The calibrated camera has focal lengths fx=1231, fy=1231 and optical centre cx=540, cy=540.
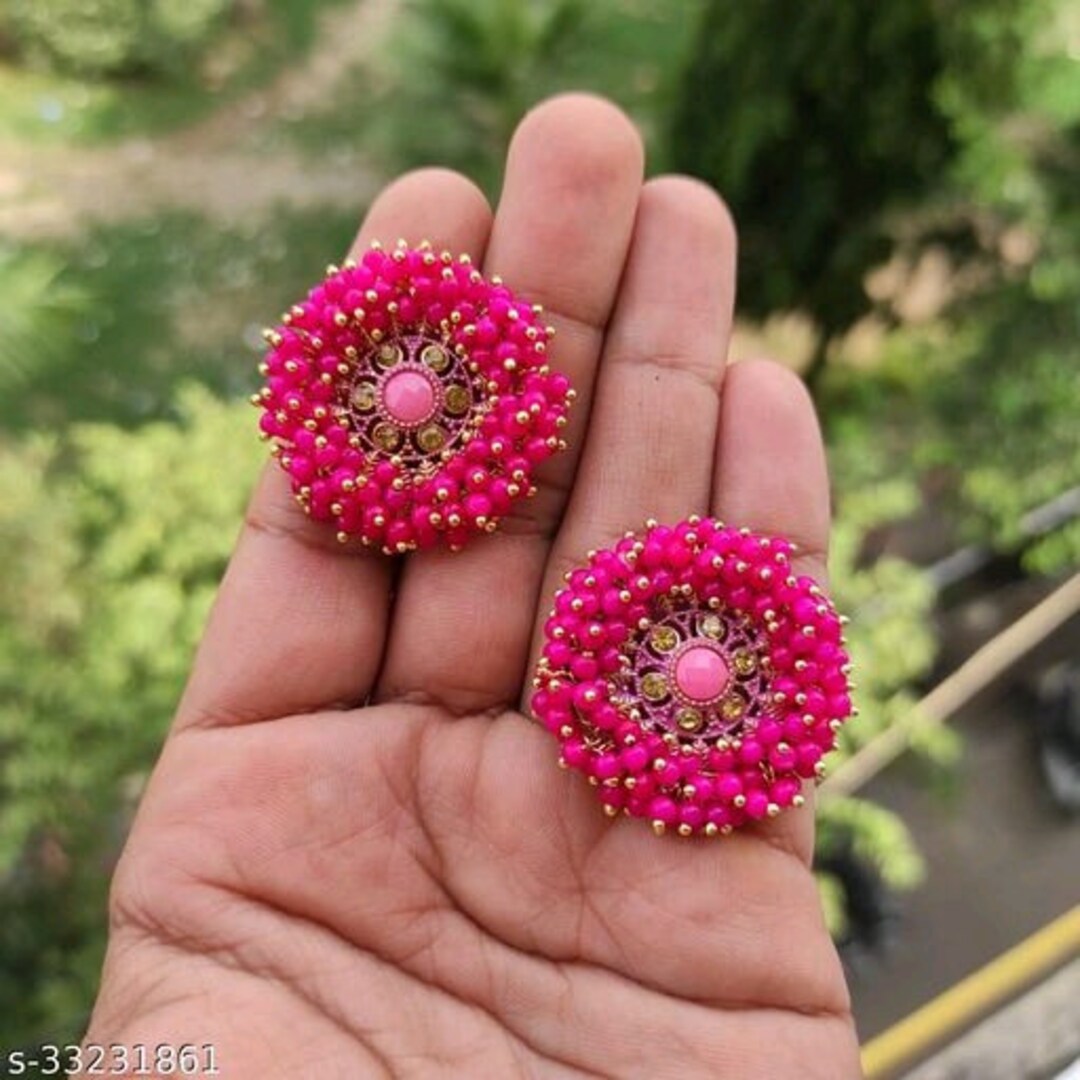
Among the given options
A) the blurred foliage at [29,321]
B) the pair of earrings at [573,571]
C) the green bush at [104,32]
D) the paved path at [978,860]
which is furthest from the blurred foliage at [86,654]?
the green bush at [104,32]

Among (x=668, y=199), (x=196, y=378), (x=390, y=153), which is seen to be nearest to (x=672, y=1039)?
(x=668, y=199)

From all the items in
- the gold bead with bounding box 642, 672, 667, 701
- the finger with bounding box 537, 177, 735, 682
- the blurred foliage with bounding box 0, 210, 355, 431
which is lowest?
the blurred foliage with bounding box 0, 210, 355, 431

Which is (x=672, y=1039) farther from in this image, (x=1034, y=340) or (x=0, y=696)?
(x=1034, y=340)

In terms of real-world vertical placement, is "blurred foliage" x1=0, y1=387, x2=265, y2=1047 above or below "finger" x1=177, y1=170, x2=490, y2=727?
below

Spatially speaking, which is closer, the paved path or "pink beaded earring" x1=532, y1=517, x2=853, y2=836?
"pink beaded earring" x1=532, y1=517, x2=853, y2=836

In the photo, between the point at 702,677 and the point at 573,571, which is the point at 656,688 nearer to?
the point at 702,677

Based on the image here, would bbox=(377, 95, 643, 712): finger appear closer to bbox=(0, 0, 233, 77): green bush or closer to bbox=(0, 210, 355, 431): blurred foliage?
bbox=(0, 210, 355, 431): blurred foliage

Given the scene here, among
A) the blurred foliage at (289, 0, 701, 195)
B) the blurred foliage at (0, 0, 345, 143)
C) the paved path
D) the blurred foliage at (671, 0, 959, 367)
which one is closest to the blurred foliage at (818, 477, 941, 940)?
the paved path
